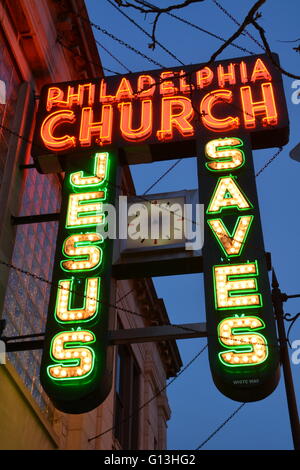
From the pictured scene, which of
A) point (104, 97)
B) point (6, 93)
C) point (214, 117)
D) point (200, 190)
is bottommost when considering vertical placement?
point (200, 190)

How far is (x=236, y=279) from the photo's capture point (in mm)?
10625

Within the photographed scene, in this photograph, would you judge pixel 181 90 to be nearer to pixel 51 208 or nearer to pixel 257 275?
pixel 51 208

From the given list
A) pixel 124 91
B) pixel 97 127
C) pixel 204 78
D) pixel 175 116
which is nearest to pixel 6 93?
pixel 97 127

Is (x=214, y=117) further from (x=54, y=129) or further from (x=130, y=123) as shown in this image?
(x=54, y=129)

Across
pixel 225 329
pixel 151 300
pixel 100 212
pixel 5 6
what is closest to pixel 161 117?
pixel 100 212

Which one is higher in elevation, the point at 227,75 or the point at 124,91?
the point at 227,75

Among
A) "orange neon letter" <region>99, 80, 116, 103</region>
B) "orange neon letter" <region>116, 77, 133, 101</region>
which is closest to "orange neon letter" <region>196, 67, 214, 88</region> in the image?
"orange neon letter" <region>116, 77, 133, 101</region>

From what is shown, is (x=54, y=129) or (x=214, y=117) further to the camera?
(x=54, y=129)

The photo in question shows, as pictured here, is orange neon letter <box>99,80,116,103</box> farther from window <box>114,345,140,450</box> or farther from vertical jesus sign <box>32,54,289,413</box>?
window <box>114,345,140,450</box>

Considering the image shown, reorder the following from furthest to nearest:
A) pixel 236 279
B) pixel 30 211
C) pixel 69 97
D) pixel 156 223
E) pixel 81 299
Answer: pixel 69 97, pixel 30 211, pixel 156 223, pixel 81 299, pixel 236 279

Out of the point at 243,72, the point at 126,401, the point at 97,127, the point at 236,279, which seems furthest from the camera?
the point at 126,401

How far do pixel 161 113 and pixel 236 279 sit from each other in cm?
495

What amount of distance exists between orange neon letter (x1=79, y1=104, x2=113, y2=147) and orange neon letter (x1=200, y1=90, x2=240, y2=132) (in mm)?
2124
